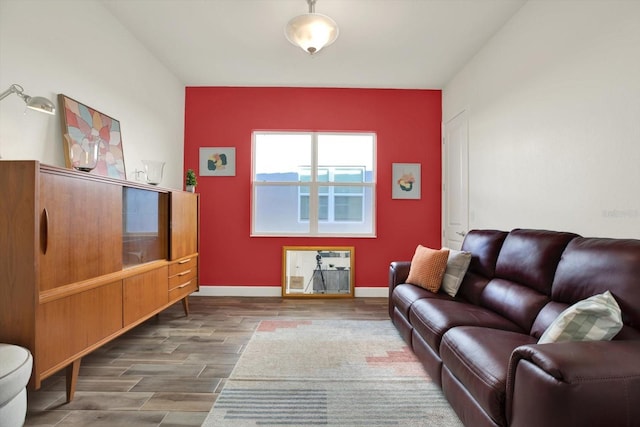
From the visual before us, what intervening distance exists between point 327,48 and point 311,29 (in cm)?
104

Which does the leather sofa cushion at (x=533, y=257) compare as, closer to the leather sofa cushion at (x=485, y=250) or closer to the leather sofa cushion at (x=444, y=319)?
the leather sofa cushion at (x=485, y=250)

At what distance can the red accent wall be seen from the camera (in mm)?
4062

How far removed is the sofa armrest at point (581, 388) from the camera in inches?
36.1

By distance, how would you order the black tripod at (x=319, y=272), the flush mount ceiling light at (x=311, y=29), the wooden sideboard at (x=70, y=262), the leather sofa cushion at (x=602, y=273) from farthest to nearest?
the black tripod at (x=319, y=272)
the flush mount ceiling light at (x=311, y=29)
the wooden sideboard at (x=70, y=262)
the leather sofa cushion at (x=602, y=273)

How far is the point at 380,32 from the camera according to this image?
2.88m

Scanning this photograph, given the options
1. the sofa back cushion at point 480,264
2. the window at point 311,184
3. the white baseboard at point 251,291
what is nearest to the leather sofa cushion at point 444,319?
the sofa back cushion at point 480,264

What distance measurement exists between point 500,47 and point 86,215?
3544mm

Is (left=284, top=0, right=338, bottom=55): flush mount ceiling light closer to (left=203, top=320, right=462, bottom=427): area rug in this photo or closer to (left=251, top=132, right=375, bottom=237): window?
(left=251, top=132, right=375, bottom=237): window

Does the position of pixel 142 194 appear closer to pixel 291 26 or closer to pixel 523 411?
pixel 291 26

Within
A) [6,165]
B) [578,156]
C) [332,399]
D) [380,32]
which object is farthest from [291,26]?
[332,399]

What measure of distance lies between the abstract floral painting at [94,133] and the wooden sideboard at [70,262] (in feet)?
1.40

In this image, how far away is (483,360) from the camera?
1.36 meters

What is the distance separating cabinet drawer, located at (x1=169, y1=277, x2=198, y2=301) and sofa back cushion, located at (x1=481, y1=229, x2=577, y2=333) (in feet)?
8.57

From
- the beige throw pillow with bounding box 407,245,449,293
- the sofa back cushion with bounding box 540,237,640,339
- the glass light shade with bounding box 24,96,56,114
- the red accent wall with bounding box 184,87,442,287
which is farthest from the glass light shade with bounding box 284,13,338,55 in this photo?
the sofa back cushion with bounding box 540,237,640,339
